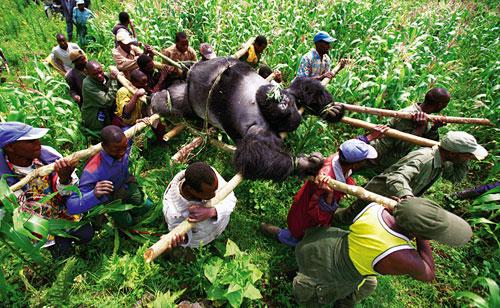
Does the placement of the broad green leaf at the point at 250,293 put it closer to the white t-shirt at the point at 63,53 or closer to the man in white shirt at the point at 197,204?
the man in white shirt at the point at 197,204

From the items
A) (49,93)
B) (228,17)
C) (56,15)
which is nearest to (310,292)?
(49,93)

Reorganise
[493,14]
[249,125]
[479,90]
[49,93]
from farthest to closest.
Answer: [493,14] → [479,90] → [49,93] → [249,125]

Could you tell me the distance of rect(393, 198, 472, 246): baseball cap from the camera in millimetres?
2016

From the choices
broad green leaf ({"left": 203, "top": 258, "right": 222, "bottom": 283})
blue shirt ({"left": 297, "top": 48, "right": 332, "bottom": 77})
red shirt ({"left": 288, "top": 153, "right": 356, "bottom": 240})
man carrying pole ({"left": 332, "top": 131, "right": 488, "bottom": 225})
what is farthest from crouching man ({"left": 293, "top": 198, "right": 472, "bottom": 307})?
blue shirt ({"left": 297, "top": 48, "right": 332, "bottom": 77})

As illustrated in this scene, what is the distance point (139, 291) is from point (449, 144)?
11.1 feet

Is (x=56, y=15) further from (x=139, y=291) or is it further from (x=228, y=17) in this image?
(x=139, y=291)

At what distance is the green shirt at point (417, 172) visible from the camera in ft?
9.80

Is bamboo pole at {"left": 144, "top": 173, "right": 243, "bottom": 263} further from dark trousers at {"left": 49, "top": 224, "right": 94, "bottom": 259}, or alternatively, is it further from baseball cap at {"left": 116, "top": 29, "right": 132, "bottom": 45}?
baseball cap at {"left": 116, "top": 29, "right": 132, "bottom": 45}

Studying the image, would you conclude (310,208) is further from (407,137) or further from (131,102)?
(131,102)

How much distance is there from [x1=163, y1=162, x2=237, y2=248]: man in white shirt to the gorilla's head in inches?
29.1

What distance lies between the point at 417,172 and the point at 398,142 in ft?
2.31

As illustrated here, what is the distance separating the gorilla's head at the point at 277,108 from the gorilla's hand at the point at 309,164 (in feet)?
1.23

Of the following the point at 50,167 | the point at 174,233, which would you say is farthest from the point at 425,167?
the point at 50,167

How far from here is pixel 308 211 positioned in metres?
2.95
